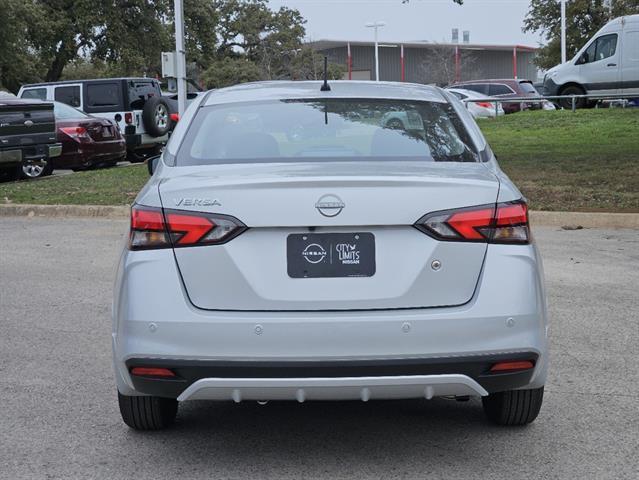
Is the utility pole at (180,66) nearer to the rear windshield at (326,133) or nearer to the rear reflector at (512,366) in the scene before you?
the rear windshield at (326,133)

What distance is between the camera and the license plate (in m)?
3.90

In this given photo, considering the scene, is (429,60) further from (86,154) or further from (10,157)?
(10,157)

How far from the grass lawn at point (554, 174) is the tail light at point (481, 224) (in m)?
8.48

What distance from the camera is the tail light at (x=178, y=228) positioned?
3932mm

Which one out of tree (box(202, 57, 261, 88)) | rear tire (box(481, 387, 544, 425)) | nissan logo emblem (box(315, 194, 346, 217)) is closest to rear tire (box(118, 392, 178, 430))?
nissan logo emblem (box(315, 194, 346, 217))

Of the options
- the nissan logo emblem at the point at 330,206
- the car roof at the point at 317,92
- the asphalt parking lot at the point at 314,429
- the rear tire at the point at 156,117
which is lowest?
the asphalt parking lot at the point at 314,429

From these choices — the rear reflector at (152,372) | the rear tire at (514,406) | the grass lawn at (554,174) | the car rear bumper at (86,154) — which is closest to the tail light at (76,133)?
the car rear bumper at (86,154)

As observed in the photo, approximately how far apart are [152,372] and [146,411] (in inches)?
24.8

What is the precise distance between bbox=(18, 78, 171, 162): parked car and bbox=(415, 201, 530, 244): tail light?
1869 centimetres

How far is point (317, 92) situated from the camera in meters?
5.08

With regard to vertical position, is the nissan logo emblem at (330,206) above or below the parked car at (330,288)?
above

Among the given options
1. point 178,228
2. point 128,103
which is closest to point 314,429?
point 178,228

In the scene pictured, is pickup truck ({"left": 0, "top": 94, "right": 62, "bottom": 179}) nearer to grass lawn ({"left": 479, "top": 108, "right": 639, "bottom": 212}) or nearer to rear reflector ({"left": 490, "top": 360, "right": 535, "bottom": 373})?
grass lawn ({"left": 479, "top": 108, "right": 639, "bottom": 212})

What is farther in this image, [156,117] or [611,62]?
[611,62]
